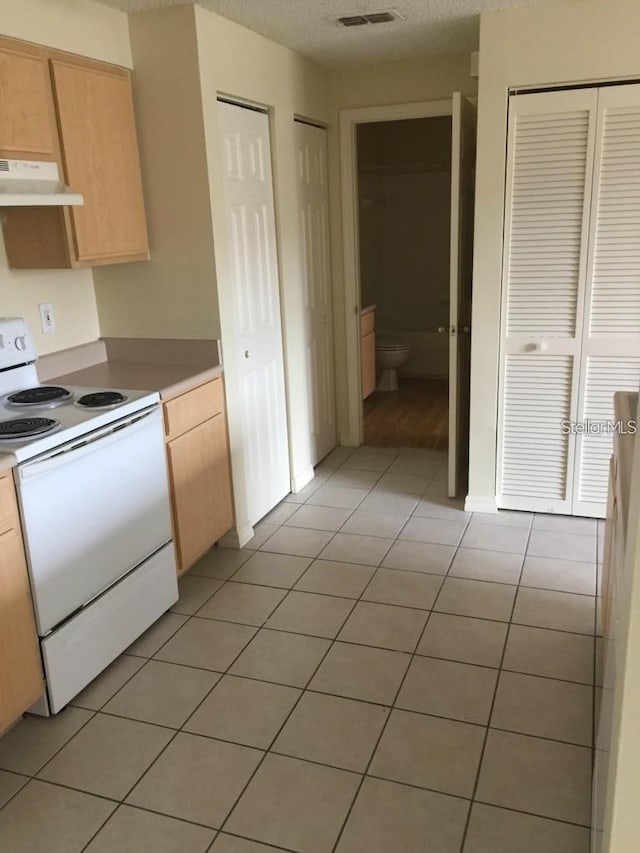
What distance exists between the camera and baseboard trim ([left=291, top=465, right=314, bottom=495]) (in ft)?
13.5

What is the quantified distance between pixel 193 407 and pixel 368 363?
288 cm

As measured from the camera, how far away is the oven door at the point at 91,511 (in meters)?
2.21

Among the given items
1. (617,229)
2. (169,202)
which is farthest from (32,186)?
(617,229)

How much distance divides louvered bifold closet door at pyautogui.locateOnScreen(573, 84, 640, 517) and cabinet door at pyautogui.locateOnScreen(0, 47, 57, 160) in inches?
88.4

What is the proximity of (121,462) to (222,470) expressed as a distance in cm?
82

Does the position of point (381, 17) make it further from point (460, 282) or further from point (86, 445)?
point (86, 445)

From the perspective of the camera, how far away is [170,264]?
3229 mm

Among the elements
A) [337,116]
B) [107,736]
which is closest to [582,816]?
[107,736]

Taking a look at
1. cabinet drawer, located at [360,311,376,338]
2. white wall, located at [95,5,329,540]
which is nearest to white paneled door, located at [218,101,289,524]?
white wall, located at [95,5,329,540]

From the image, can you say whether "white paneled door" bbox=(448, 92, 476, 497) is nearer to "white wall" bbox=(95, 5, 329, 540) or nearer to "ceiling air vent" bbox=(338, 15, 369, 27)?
"ceiling air vent" bbox=(338, 15, 369, 27)

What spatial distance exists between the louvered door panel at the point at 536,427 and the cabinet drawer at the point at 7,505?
2.35 m

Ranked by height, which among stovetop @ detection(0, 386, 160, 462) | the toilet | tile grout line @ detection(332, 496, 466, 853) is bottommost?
tile grout line @ detection(332, 496, 466, 853)

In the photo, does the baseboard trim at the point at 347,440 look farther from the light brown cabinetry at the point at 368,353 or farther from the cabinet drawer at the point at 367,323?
the cabinet drawer at the point at 367,323

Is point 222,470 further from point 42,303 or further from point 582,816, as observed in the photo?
point 582,816
